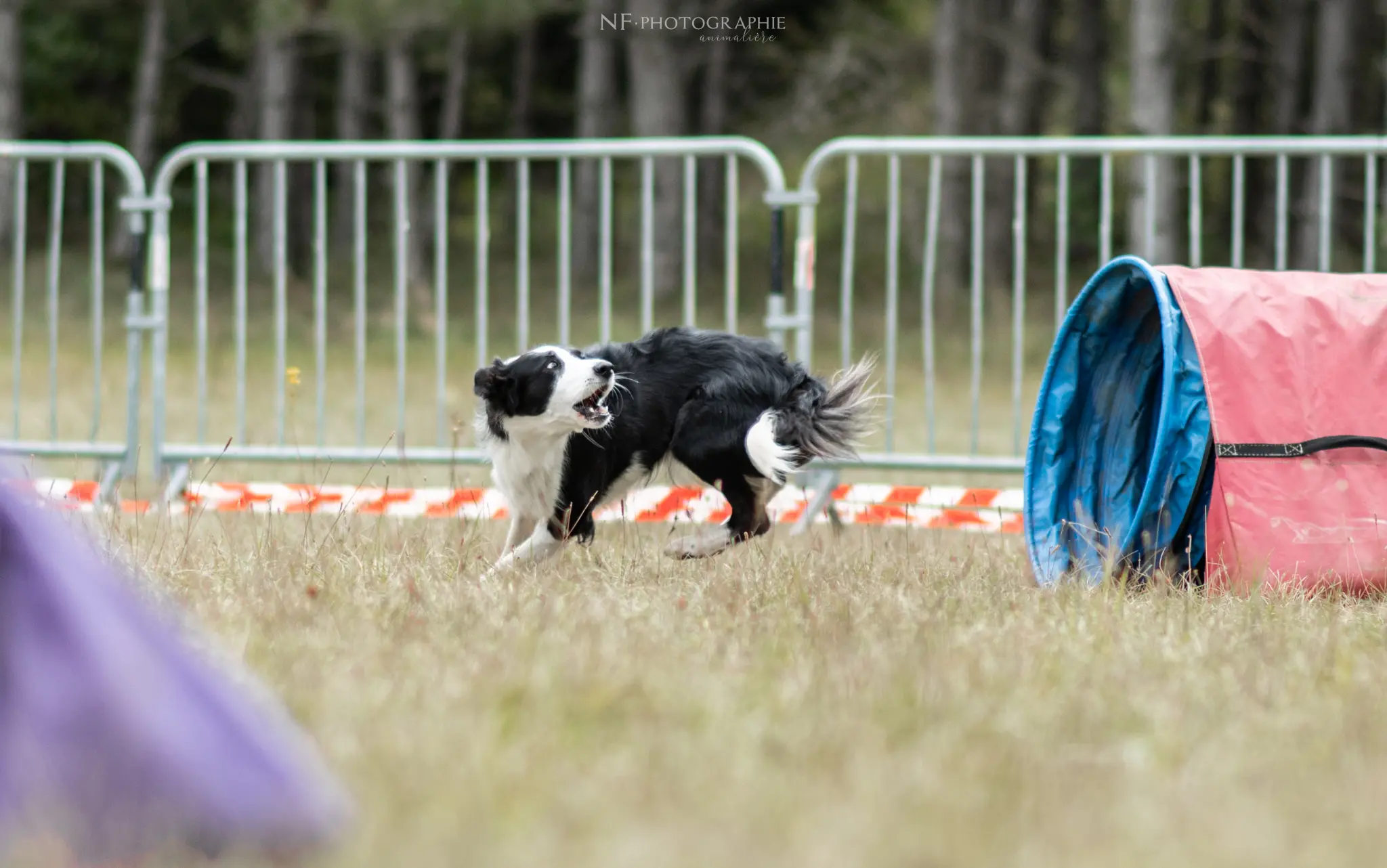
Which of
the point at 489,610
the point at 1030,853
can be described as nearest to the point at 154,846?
the point at 1030,853

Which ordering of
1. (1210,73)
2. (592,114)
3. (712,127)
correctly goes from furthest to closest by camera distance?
1. (712,127)
2. (1210,73)
3. (592,114)

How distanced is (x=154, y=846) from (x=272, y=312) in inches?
769

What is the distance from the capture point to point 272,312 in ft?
68.5

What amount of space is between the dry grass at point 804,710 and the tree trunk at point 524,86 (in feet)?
81.5

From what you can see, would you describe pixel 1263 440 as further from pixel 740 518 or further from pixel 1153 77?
pixel 1153 77

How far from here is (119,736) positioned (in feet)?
6.96

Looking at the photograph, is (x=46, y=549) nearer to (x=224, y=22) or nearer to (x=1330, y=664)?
(x=1330, y=664)

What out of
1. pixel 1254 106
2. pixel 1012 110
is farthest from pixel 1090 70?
pixel 1254 106

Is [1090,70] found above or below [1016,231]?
above

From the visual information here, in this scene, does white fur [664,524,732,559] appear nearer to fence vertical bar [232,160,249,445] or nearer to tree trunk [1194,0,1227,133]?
fence vertical bar [232,160,249,445]

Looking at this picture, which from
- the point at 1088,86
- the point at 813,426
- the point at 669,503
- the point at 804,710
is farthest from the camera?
the point at 1088,86

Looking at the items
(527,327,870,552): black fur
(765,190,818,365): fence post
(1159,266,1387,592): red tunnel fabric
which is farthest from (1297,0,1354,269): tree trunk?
(1159,266,1387,592): red tunnel fabric

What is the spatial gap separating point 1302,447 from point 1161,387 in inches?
23.1

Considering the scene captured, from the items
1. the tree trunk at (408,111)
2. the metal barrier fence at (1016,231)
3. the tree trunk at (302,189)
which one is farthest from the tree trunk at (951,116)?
the tree trunk at (302,189)
